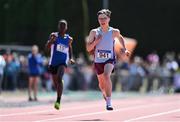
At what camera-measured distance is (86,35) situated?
130 ft

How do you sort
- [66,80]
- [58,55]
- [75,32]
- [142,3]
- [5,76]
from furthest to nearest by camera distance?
1. [142,3]
2. [75,32]
3. [66,80]
4. [5,76]
5. [58,55]

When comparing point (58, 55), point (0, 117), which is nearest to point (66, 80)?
point (58, 55)

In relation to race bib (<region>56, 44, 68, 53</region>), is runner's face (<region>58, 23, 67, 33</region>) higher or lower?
higher

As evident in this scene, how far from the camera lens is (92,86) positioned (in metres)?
33.7

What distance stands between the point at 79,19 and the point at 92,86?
6.79 meters

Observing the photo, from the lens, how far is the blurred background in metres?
31.8

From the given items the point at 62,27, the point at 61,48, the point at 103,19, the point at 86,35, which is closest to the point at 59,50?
the point at 61,48

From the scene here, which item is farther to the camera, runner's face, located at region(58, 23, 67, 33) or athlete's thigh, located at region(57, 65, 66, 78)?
runner's face, located at region(58, 23, 67, 33)

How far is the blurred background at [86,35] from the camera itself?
1252 inches

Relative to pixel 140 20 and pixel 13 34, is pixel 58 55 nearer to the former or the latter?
pixel 13 34

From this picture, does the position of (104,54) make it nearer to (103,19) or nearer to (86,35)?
(103,19)

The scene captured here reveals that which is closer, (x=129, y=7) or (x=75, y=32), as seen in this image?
(x=75, y=32)

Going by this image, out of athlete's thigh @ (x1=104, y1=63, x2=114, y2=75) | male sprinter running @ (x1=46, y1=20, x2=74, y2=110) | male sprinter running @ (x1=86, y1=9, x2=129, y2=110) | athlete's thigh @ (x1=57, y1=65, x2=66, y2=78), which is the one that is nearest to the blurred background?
male sprinter running @ (x1=46, y1=20, x2=74, y2=110)

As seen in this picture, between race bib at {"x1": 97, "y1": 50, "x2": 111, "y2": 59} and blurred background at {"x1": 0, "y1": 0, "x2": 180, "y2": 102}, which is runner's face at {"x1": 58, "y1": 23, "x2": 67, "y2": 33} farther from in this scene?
blurred background at {"x1": 0, "y1": 0, "x2": 180, "y2": 102}
